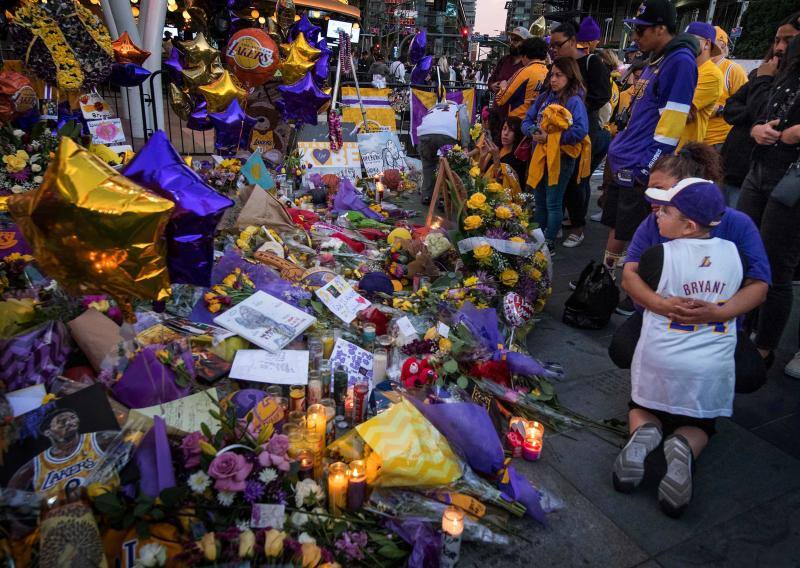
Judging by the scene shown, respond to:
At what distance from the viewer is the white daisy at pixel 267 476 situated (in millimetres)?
1838

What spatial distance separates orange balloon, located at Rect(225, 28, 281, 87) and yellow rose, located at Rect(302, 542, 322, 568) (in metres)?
6.06

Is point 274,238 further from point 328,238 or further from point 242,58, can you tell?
point 242,58

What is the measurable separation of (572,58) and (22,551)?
5052 millimetres

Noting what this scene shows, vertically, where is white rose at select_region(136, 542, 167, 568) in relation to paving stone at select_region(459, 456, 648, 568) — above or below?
above

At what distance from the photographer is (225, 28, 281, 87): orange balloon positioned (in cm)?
625

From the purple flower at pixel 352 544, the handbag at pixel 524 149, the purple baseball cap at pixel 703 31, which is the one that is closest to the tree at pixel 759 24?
the purple baseball cap at pixel 703 31

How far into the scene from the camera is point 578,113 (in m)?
4.62

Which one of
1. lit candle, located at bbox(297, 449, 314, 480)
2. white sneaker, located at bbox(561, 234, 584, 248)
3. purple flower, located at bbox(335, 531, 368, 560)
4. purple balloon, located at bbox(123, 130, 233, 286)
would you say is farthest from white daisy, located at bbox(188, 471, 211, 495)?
white sneaker, located at bbox(561, 234, 584, 248)

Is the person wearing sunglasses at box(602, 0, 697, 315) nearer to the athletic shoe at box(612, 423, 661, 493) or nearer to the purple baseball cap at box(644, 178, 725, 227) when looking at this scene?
the purple baseball cap at box(644, 178, 725, 227)

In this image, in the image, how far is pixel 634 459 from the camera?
2311 millimetres

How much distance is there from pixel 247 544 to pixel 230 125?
16.7 feet

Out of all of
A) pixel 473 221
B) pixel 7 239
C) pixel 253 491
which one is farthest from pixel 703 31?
pixel 7 239

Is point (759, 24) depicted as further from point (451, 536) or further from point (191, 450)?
point (191, 450)

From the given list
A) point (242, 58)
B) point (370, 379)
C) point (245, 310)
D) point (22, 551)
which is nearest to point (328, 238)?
point (245, 310)
